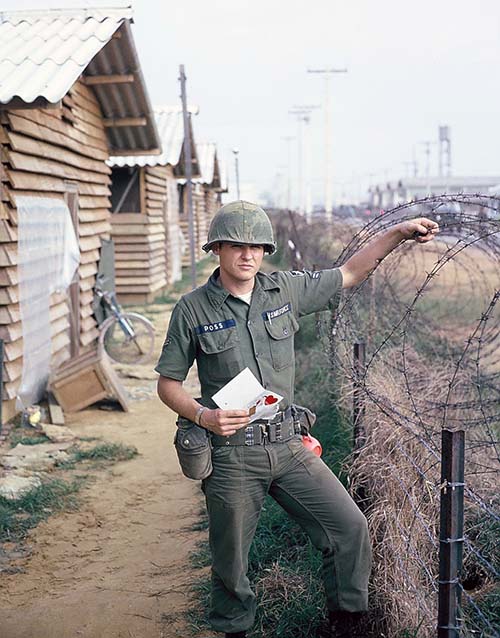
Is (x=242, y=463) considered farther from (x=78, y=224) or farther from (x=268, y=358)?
(x=78, y=224)

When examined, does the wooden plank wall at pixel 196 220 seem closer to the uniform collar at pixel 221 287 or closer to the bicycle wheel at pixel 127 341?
the bicycle wheel at pixel 127 341

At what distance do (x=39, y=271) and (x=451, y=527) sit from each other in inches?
259

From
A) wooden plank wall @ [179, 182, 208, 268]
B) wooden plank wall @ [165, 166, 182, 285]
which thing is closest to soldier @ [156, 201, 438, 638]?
wooden plank wall @ [165, 166, 182, 285]

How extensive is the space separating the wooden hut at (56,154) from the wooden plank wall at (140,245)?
4.39 meters

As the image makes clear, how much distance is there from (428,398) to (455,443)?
126 inches

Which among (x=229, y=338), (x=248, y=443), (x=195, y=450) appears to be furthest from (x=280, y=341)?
(x=195, y=450)

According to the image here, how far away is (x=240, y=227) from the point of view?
3447 millimetres

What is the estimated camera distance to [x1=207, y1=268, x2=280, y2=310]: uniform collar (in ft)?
11.5

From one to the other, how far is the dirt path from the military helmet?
1.99m

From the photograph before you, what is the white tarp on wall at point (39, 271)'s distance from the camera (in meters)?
8.18

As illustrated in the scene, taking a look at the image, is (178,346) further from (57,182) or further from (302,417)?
(57,182)

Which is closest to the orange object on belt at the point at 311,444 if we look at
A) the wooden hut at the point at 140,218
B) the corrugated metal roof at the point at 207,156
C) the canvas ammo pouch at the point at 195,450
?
the canvas ammo pouch at the point at 195,450

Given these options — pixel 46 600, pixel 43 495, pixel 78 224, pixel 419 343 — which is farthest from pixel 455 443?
pixel 78 224

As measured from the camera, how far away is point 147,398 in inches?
393
